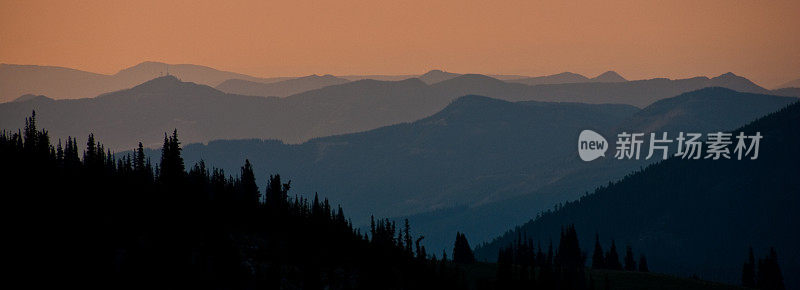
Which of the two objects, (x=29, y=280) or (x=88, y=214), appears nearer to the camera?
(x=29, y=280)

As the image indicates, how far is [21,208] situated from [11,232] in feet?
22.7

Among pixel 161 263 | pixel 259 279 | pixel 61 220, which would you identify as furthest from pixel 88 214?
pixel 259 279

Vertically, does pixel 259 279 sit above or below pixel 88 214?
below

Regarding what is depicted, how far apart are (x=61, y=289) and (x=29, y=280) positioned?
5.97 meters

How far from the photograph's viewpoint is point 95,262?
18900cm

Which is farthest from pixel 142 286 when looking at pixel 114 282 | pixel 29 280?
pixel 29 280

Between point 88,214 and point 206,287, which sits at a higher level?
point 88,214

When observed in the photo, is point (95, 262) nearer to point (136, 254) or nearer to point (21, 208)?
point (136, 254)

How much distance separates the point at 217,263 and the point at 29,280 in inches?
1256

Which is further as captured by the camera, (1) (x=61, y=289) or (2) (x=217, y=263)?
(2) (x=217, y=263)

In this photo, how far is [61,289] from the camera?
183875 mm

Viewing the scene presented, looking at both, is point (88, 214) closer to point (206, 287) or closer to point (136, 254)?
point (136, 254)

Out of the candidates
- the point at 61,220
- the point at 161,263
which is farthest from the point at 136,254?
the point at 61,220

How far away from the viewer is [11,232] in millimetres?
192750
